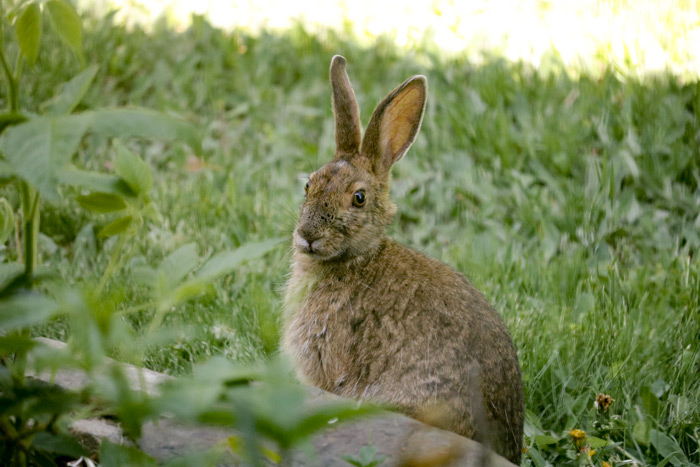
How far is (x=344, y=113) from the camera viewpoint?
3.96 meters

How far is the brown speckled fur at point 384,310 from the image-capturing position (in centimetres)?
304

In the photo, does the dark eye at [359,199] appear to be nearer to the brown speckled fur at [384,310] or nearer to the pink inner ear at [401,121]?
the brown speckled fur at [384,310]

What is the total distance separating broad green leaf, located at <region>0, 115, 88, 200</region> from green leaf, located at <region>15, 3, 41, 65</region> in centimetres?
41

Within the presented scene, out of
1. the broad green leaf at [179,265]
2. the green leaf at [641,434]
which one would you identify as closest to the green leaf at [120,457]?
the broad green leaf at [179,265]

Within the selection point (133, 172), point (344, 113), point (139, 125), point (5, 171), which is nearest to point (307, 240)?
point (344, 113)

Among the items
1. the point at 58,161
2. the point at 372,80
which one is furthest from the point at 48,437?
the point at 372,80

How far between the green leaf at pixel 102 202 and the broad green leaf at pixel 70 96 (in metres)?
0.22

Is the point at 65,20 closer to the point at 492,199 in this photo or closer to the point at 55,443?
the point at 55,443

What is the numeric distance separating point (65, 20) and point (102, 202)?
419 mm

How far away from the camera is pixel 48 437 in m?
1.81

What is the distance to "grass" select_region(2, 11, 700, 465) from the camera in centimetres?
388

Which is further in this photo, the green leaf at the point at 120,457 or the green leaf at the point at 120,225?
the green leaf at the point at 120,225

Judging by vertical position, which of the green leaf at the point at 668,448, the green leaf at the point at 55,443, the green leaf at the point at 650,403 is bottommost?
the green leaf at the point at 668,448

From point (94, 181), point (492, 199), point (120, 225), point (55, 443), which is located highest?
point (94, 181)
